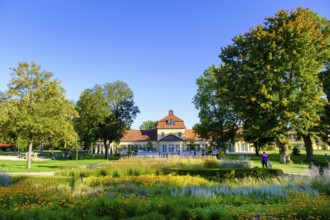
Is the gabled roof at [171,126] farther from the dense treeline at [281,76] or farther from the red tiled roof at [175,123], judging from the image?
the dense treeline at [281,76]

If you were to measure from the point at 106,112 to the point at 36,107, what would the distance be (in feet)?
72.6

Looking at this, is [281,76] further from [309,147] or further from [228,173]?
[228,173]

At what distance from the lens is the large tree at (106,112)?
4569 centimetres

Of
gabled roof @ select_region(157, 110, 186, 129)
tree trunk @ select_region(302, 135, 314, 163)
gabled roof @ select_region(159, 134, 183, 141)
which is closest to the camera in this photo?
tree trunk @ select_region(302, 135, 314, 163)

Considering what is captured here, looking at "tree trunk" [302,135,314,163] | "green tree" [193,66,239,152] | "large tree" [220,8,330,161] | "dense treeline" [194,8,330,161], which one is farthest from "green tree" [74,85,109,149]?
"tree trunk" [302,135,314,163]

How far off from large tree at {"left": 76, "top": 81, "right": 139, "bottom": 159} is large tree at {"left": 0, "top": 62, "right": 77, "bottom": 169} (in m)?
18.0

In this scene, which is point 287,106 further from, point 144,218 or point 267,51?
point 144,218

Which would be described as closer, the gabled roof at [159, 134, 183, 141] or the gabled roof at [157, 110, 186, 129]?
the gabled roof at [159, 134, 183, 141]

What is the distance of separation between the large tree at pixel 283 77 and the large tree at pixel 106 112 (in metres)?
26.1

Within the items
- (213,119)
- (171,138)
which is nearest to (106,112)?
(213,119)

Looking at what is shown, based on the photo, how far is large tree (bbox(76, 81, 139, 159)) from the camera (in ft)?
150

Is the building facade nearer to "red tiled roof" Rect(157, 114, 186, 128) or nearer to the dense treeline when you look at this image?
"red tiled roof" Rect(157, 114, 186, 128)

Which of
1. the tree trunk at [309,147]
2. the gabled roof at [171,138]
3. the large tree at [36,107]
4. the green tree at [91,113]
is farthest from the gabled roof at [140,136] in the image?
the large tree at [36,107]

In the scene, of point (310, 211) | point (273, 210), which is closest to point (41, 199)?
point (273, 210)
